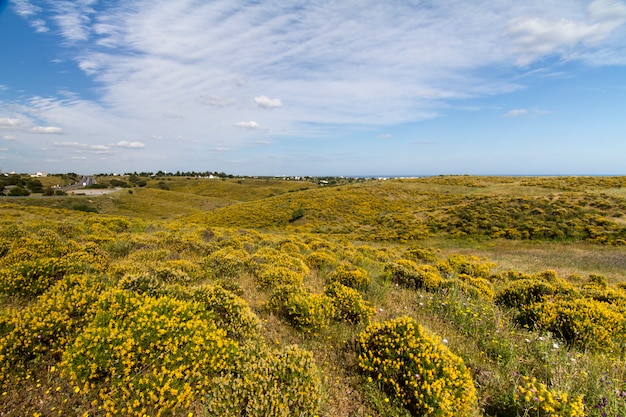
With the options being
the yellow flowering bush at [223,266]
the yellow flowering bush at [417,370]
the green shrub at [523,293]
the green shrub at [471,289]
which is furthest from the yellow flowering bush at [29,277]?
the green shrub at [523,293]

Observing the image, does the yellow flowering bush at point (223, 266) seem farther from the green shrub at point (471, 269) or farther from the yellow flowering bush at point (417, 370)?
the green shrub at point (471, 269)

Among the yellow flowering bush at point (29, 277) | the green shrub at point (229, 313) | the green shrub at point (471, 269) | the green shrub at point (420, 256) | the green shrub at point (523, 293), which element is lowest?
the green shrub at point (420, 256)

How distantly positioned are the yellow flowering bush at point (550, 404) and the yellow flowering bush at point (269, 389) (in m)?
2.21

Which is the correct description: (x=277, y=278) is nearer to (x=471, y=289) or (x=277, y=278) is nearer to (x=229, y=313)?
(x=229, y=313)

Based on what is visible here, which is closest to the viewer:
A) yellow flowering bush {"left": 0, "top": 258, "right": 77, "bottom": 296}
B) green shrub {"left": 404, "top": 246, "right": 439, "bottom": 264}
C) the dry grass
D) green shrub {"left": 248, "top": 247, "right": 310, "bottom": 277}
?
yellow flowering bush {"left": 0, "top": 258, "right": 77, "bottom": 296}

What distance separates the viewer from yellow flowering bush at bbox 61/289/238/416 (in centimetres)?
268

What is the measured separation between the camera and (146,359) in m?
2.99

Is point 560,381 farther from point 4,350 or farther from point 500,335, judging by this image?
point 4,350

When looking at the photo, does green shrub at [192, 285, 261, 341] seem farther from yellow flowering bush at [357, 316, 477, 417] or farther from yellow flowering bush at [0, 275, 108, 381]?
yellow flowering bush at [357, 316, 477, 417]

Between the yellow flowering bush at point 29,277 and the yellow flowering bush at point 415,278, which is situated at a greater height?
the yellow flowering bush at point 29,277

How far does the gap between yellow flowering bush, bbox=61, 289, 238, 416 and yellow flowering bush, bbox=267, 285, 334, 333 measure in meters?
1.39

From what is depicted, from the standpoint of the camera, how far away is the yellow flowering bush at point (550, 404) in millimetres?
2703

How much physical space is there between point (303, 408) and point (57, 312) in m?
3.45

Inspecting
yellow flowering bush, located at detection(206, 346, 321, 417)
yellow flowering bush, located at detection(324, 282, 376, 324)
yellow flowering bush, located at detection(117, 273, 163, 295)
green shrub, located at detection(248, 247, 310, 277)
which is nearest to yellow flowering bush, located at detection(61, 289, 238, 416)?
yellow flowering bush, located at detection(206, 346, 321, 417)
